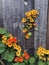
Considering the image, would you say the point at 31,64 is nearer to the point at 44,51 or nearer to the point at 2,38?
the point at 44,51

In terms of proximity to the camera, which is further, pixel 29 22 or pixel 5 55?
pixel 29 22

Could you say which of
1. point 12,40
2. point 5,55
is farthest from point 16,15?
point 5,55

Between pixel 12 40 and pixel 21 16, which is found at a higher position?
pixel 21 16

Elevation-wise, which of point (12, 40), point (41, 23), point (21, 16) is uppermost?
point (21, 16)

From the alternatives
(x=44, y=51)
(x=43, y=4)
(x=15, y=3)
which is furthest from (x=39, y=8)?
(x=44, y=51)

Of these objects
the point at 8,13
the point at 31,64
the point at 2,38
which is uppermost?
the point at 8,13

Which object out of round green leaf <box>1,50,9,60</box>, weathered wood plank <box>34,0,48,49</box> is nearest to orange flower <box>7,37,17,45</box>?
round green leaf <box>1,50,9,60</box>

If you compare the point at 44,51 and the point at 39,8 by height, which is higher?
the point at 39,8

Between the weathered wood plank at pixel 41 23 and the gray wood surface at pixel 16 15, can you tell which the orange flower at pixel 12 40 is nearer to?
the gray wood surface at pixel 16 15

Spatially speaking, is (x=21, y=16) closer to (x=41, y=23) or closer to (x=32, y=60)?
(x=41, y=23)

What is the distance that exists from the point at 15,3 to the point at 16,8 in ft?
0.24

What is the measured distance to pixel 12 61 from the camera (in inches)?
166

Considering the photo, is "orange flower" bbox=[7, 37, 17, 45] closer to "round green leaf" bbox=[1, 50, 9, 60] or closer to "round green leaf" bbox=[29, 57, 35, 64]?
"round green leaf" bbox=[1, 50, 9, 60]

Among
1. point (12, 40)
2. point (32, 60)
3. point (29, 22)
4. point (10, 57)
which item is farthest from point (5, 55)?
point (29, 22)
